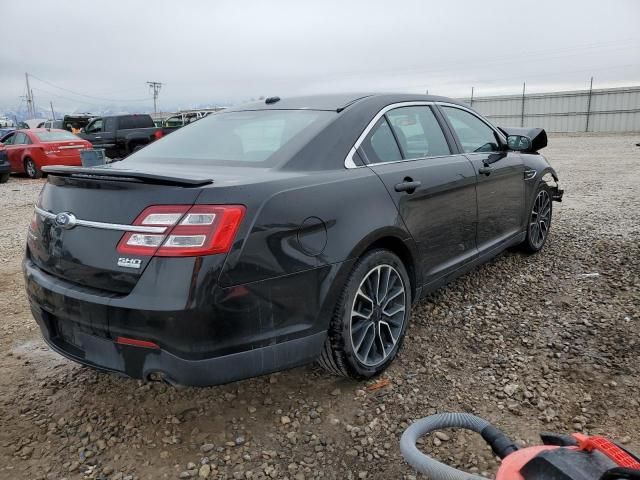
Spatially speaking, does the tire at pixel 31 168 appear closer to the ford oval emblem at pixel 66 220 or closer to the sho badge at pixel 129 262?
the ford oval emblem at pixel 66 220

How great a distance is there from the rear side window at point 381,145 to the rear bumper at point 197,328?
84 centimetres

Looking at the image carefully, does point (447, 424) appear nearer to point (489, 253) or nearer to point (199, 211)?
point (199, 211)

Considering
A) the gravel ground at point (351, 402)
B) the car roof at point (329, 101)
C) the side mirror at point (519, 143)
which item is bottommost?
the gravel ground at point (351, 402)

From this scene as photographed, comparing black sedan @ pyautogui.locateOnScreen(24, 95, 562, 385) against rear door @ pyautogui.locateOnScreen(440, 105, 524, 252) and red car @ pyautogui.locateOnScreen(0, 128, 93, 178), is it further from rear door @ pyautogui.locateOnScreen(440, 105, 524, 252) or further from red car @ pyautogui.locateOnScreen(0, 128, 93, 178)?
red car @ pyautogui.locateOnScreen(0, 128, 93, 178)

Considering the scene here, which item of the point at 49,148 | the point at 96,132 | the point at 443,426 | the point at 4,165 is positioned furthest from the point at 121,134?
the point at 443,426

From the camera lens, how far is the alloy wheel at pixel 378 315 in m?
2.73

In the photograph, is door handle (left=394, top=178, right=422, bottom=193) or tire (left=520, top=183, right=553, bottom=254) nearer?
door handle (left=394, top=178, right=422, bottom=193)

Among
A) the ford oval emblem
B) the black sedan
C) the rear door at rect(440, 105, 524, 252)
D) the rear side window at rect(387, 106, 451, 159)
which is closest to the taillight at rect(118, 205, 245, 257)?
the black sedan

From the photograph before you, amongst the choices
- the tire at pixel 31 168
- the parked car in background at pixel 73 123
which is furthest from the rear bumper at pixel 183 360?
the parked car in background at pixel 73 123

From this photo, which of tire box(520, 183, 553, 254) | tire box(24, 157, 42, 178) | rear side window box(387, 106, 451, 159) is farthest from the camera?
tire box(24, 157, 42, 178)

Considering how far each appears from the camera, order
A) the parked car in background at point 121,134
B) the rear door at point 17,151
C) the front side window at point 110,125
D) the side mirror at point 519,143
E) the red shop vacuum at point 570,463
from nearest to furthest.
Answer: the red shop vacuum at point 570,463 → the side mirror at point 519,143 → the rear door at point 17,151 → the parked car in background at point 121,134 → the front side window at point 110,125

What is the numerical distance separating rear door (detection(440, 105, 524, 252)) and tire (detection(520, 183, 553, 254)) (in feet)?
1.04

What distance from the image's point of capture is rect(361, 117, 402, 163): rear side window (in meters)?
2.94

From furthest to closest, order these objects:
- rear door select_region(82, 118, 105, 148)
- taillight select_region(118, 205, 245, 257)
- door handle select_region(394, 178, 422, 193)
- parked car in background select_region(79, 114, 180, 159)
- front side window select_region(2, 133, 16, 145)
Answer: rear door select_region(82, 118, 105, 148) < parked car in background select_region(79, 114, 180, 159) < front side window select_region(2, 133, 16, 145) < door handle select_region(394, 178, 422, 193) < taillight select_region(118, 205, 245, 257)
